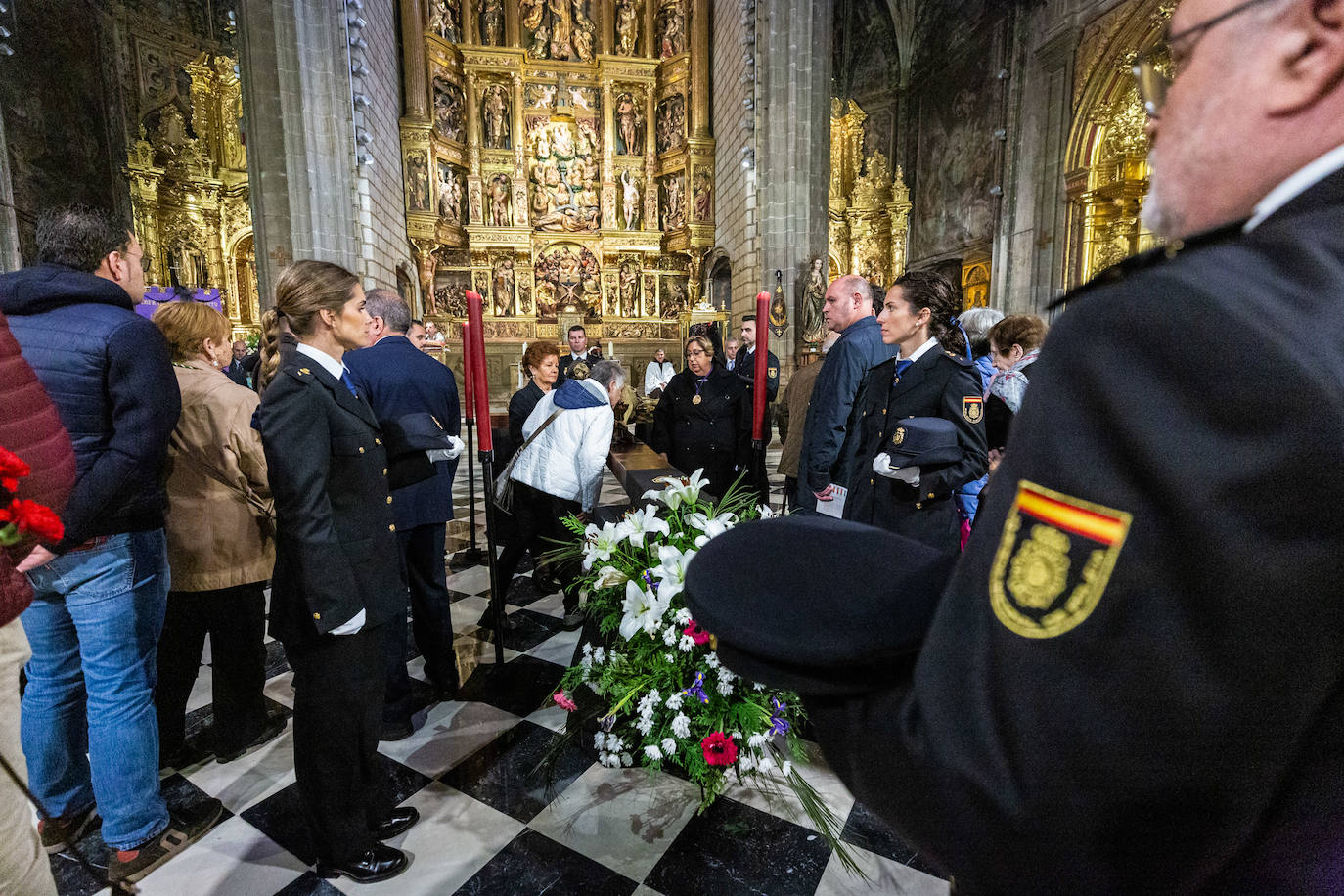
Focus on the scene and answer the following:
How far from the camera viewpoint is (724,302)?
1616 cm

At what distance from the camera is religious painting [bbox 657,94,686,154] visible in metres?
15.9

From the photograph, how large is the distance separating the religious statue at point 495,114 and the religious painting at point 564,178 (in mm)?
844

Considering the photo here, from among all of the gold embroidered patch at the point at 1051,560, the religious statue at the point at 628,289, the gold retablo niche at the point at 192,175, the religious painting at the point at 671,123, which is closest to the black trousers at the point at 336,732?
the gold embroidered patch at the point at 1051,560

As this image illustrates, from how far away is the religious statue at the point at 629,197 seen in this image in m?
16.4

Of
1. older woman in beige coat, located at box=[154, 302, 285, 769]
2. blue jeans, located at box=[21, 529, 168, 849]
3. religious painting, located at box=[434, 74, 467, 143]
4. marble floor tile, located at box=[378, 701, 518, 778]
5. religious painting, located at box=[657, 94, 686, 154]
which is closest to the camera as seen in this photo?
blue jeans, located at box=[21, 529, 168, 849]

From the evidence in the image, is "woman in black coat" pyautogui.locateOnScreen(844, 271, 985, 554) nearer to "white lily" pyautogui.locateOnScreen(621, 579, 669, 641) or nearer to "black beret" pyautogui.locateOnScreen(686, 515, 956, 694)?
"white lily" pyautogui.locateOnScreen(621, 579, 669, 641)

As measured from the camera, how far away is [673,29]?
51.8ft

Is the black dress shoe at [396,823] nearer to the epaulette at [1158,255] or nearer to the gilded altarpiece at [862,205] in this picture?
the epaulette at [1158,255]

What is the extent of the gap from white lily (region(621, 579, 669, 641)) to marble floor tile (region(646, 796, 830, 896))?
698 millimetres

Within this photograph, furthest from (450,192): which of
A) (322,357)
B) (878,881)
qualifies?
(878,881)

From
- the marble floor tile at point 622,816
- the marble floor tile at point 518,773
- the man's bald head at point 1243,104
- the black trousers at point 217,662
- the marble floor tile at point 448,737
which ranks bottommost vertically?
the marble floor tile at point 448,737

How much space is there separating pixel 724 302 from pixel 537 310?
506 centimetres

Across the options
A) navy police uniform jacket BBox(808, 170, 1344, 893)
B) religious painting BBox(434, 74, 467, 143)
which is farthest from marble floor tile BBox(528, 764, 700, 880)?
religious painting BBox(434, 74, 467, 143)

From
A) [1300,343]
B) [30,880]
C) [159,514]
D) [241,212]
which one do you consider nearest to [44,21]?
[241,212]
